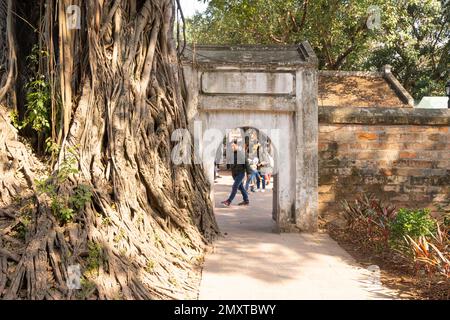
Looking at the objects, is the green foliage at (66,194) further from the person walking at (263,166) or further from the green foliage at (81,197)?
the person walking at (263,166)

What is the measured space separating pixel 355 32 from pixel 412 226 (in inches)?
481

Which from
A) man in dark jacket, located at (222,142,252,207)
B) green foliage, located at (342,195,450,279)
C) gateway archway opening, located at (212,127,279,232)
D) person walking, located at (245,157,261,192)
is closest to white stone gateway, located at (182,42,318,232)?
gateway archway opening, located at (212,127,279,232)

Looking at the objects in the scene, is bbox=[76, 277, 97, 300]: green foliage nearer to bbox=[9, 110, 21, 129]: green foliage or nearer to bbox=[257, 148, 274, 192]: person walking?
bbox=[9, 110, 21, 129]: green foliage

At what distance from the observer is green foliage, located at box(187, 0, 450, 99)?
16031 mm

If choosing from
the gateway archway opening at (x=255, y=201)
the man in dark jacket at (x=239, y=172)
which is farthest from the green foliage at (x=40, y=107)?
the man in dark jacket at (x=239, y=172)

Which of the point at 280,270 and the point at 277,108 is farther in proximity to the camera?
the point at 277,108

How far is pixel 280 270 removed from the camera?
6203 mm

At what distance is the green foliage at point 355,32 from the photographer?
16031 millimetres

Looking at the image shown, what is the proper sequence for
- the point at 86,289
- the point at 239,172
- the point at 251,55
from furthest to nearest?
the point at 239,172
the point at 251,55
the point at 86,289

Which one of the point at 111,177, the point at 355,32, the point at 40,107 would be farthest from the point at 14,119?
the point at 355,32

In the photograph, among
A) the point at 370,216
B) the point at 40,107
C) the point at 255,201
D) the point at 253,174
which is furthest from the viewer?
the point at 253,174

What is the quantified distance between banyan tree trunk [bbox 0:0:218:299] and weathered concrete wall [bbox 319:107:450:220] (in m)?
2.75

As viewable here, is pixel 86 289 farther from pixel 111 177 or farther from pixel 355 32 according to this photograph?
pixel 355 32
